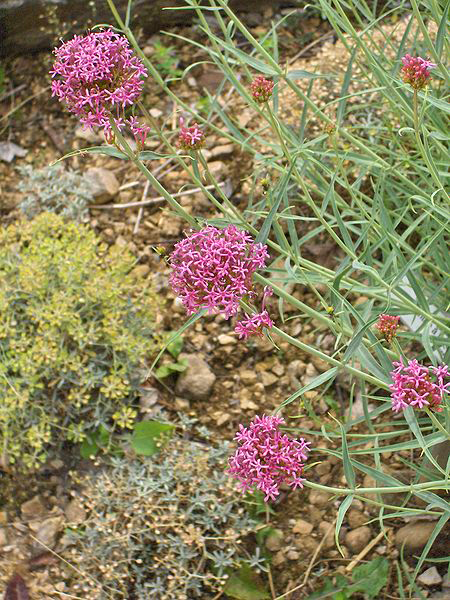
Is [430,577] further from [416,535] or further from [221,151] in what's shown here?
[221,151]

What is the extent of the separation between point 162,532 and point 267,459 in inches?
43.2

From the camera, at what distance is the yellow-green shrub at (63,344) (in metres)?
3.06

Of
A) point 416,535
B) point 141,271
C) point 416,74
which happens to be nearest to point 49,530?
point 141,271

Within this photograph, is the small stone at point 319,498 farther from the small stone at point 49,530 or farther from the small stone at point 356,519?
the small stone at point 49,530

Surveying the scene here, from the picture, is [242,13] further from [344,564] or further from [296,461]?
[296,461]

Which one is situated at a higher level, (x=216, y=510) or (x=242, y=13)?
(x=242, y=13)

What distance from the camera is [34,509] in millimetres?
3164

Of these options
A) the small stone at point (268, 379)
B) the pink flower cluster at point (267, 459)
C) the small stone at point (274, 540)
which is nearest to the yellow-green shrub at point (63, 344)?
the small stone at point (268, 379)

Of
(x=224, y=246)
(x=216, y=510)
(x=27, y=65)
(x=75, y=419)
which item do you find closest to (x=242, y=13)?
(x=27, y=65)

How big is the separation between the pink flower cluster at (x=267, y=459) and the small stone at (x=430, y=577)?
3.47 ft

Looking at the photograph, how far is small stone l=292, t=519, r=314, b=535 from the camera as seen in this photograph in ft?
9.78

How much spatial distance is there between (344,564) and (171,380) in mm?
988

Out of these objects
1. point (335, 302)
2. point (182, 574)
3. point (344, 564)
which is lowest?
point (344, 564)

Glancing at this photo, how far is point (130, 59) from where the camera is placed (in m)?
1.93
